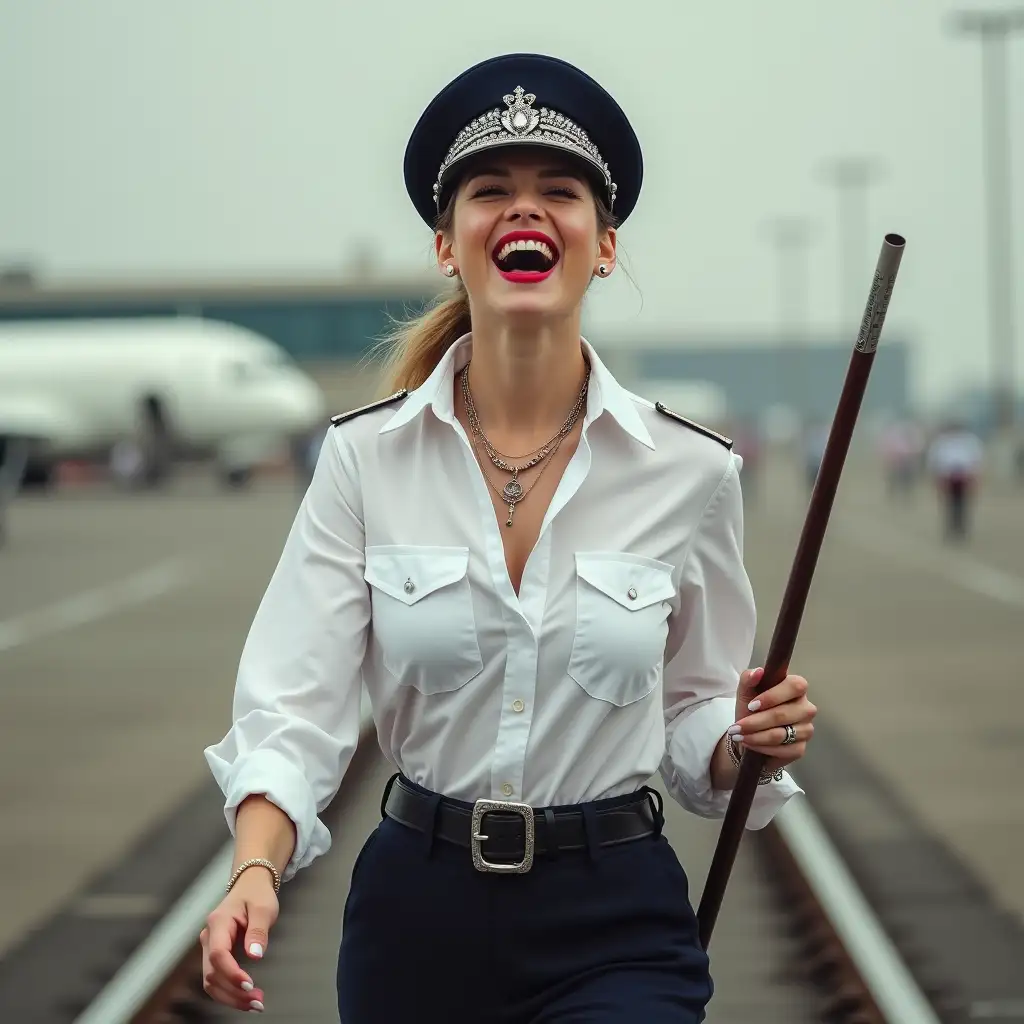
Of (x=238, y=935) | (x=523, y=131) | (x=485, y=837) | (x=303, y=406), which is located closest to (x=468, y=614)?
(x=485, y=837)

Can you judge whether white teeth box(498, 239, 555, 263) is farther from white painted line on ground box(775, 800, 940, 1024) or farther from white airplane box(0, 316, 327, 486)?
white airplane box(0, 316, 327, 486)

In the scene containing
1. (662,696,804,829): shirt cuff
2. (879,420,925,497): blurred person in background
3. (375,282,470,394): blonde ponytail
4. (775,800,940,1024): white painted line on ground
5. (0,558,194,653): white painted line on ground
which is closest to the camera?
(662,696,804,829): shirt cuff

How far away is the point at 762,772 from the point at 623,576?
1.21 ft

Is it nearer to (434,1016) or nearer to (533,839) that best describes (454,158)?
(533,839)

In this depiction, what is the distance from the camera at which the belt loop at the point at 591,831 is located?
2.92 m

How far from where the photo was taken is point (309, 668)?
9.58ft

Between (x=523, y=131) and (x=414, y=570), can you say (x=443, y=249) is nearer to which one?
(x=523, y=131)

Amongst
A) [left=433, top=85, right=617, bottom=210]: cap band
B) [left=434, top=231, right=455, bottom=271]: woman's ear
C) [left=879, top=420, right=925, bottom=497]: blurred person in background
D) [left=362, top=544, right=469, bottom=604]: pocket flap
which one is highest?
[left=433, top=85, right=617, bottom=210]: cap band

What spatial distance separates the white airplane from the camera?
170ft

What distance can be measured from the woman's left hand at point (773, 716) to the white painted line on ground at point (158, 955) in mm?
2449

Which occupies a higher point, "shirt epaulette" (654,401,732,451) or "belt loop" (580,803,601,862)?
"shirt epaulette" (654,401,732,451)

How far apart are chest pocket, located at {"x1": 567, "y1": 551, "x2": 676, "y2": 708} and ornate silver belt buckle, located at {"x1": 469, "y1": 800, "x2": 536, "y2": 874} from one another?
19cm

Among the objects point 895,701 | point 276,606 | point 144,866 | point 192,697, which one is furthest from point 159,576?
point 276,606

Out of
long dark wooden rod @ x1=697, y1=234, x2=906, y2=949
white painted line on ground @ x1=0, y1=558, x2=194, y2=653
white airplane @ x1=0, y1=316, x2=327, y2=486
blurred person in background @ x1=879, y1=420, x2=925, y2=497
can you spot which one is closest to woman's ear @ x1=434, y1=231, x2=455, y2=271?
long dark wooden rod @ x1=697, y1=234, x2=906, y2=949
